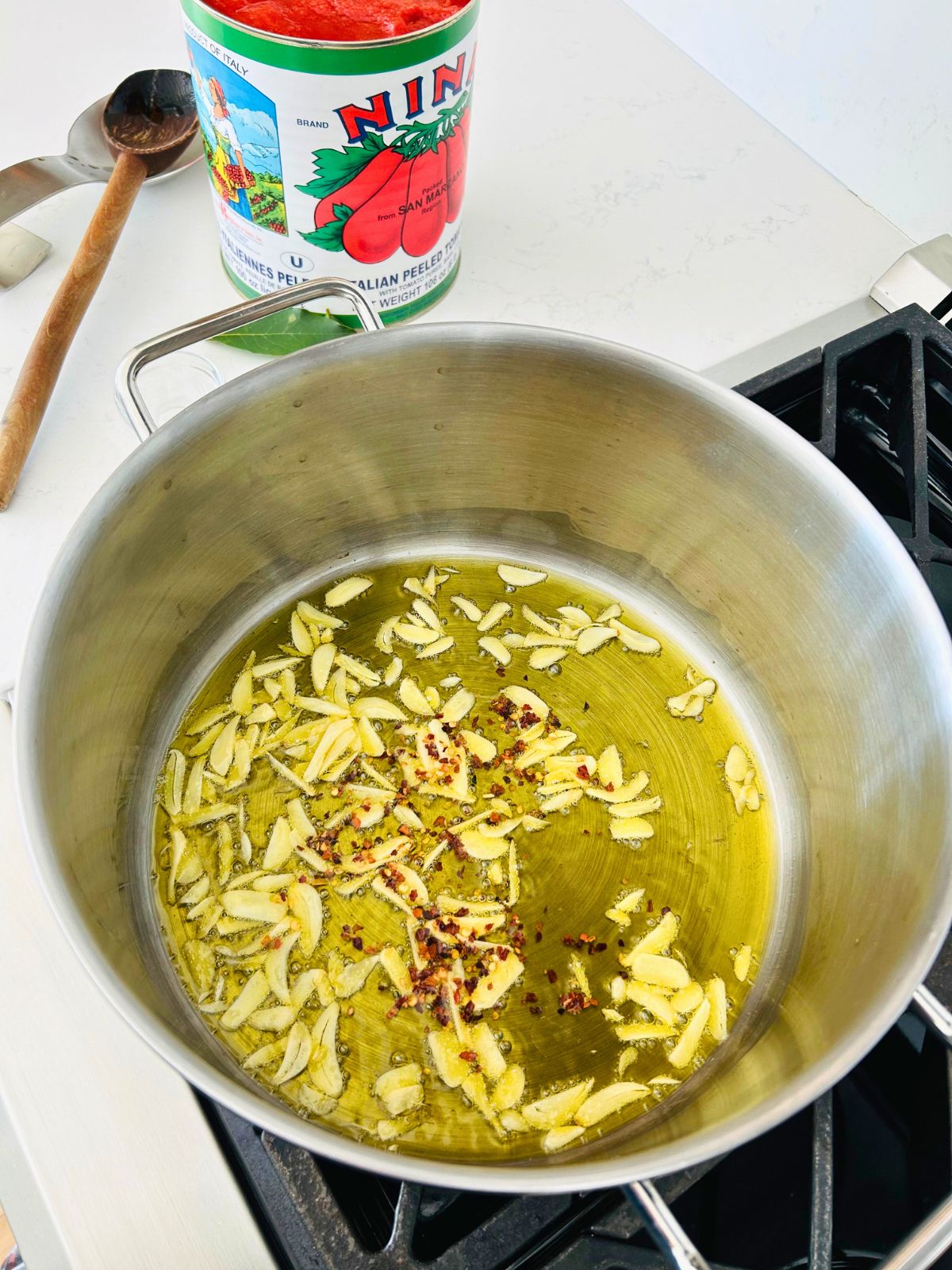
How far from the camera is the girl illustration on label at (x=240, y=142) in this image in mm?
412

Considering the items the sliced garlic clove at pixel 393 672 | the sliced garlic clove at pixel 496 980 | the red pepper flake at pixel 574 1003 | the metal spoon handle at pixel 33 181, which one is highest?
the metal spoon handle at pixel 33 181

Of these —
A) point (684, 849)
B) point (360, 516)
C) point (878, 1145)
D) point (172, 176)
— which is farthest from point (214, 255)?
point (878, 1145)

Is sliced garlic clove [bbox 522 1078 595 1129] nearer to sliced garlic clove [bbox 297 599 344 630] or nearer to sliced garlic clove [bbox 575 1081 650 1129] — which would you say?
sliced garlic clove [bbox 575 1081 650 1129]

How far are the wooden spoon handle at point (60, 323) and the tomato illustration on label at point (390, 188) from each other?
15 centimetres

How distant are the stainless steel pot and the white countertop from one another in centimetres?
4

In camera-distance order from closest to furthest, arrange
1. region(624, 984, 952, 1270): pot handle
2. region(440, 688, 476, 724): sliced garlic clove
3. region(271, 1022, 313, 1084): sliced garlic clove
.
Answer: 1. region(624, 984, 952, 1270): pot handle
2. region(271, 1022, 313, 1084): sliced garlic clove
3. region(440, 688, 476, 724): sliced garlic clove

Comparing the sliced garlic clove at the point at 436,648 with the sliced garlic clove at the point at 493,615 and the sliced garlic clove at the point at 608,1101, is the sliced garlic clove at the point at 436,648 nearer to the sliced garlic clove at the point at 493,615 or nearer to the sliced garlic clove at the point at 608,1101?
the sliced garlic clove at the point at 493,615

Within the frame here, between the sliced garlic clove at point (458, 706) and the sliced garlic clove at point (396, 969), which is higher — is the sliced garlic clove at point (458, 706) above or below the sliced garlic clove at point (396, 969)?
above

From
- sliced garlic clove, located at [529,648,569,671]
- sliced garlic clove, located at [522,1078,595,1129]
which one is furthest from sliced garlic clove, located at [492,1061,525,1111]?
sliced garlic clove, located at [529,648,569,671]

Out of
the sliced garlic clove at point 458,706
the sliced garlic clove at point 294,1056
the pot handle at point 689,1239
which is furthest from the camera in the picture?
the sliced garlic clove at point 458,706

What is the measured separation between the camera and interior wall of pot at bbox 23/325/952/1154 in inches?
14.9

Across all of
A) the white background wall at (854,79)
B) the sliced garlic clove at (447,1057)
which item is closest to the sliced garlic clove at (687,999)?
the sliced garlic clove at (447,1057)

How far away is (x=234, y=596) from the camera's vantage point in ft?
1.73

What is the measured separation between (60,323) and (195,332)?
15 cm
